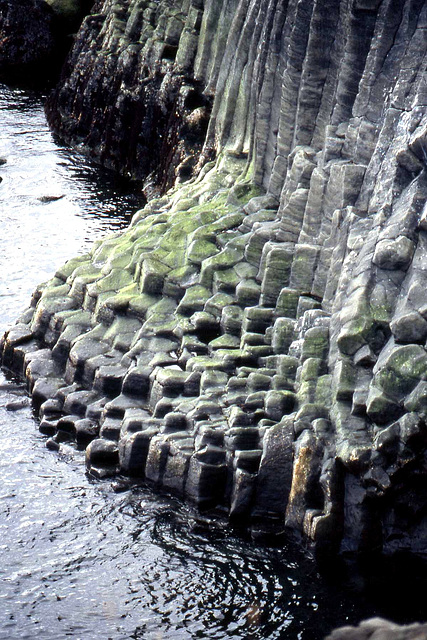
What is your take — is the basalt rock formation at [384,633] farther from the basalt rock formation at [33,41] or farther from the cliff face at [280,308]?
the basalt rock formation at [33,41]

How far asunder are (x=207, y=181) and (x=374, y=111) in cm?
662

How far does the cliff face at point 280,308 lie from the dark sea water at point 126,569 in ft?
1.85

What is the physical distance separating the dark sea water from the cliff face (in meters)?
0.56

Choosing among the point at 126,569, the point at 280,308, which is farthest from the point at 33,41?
the point at 126,569

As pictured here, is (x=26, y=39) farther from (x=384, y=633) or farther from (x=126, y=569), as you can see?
(x=384, y=633)

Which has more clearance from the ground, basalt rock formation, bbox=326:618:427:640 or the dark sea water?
basalt rock formation, bbox=326:618:427:640

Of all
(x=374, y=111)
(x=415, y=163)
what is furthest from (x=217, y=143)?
(x=415, y=163)

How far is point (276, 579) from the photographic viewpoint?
44.8ft

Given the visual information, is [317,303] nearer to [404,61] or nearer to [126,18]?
[404,61]

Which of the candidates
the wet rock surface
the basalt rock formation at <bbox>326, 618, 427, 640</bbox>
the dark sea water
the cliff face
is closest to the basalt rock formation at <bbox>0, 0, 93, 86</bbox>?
the wet rock surface

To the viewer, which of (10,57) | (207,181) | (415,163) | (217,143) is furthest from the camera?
(10,57)

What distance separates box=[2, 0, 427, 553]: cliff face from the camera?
45.9ft

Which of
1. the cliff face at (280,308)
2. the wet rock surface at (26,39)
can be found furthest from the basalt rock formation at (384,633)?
the wet rock surface at (26,39)

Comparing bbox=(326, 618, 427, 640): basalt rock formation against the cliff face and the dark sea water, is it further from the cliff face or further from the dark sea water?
the cliff face
